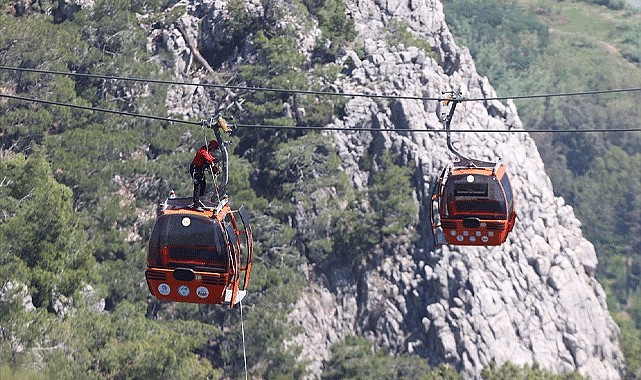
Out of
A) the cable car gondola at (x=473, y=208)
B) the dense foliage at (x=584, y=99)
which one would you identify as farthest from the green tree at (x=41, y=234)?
the dense foliage at (x=584, y=99)

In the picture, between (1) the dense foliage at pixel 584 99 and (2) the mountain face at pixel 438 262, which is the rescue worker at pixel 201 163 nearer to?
(2) the mountain face at pixel 438 262

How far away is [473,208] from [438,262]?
3430 cm

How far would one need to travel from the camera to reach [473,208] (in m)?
28.8

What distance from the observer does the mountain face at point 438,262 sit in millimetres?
61688

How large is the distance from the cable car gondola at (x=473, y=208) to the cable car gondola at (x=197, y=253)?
6358mm

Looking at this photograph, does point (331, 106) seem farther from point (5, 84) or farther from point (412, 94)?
point (5, 84)

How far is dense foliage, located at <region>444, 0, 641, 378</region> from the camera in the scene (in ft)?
415

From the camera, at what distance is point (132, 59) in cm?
6769

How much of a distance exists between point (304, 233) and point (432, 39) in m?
17.5

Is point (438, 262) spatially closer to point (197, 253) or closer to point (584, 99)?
point (197, 253)

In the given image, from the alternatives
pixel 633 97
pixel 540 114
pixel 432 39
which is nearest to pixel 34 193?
pixel 432 39

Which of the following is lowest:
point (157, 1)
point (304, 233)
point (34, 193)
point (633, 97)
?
point (633, 97)

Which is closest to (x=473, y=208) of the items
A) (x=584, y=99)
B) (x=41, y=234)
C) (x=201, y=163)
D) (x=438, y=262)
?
(x=201, y=163)

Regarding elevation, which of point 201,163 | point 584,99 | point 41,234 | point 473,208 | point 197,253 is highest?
point 201,163
